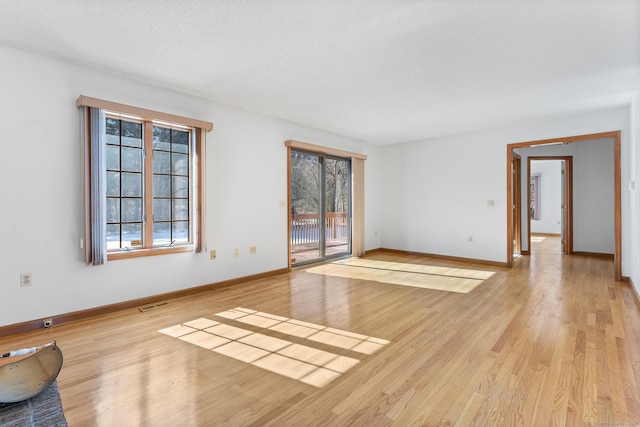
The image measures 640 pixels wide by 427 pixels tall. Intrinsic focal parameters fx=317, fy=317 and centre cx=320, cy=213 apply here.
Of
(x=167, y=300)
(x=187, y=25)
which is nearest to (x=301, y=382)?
(x=167, y=300)

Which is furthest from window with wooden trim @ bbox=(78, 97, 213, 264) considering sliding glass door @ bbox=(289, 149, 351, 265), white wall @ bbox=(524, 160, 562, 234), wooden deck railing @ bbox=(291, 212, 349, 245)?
white wall @ bbox=(524, 160, 562, 234)

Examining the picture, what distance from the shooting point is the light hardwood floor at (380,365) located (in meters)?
1.73

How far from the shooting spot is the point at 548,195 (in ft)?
35.4

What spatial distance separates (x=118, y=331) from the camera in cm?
289

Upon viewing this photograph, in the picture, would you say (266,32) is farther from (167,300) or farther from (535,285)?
(535,285)

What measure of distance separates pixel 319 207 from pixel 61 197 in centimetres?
396

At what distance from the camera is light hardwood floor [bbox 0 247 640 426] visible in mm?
1729

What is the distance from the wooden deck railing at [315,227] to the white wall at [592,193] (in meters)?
4.11

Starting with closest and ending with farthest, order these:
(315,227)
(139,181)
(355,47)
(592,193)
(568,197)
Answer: (355,47) < (139,181) < (315,227) < (592,193) < (568,197)

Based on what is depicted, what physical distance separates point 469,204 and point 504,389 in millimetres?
4829

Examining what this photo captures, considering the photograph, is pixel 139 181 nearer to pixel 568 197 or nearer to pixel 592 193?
pixel 568 197

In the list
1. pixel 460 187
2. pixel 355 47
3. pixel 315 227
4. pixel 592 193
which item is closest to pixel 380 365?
pixel 355 47

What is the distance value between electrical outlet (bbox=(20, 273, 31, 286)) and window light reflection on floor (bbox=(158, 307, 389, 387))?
1322mm

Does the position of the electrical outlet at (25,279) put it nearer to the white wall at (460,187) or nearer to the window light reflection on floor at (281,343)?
the window light reflection on floor at (281,343)
